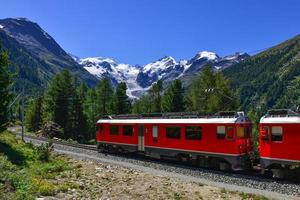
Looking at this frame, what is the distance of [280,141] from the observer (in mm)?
22641

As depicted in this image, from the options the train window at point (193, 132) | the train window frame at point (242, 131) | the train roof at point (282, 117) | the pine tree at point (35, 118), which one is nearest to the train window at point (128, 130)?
the train window at point (193, 132)

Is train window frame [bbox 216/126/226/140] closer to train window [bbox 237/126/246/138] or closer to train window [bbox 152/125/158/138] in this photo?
train window [bbox 237/126/246/138]

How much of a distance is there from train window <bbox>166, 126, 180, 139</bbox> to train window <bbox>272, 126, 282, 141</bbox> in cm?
840

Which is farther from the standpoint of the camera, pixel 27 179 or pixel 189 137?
pixel 189 137

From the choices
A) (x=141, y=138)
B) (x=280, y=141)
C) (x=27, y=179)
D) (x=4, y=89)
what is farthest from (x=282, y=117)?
(x=4, y=89)

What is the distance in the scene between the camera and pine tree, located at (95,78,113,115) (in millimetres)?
79438

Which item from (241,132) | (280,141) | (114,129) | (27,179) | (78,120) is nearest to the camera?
(27,179)

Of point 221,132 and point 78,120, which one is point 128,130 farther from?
point 78,120

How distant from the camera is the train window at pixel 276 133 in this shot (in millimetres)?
22719

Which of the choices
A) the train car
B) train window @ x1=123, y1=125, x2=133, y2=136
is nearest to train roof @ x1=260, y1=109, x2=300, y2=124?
the train car

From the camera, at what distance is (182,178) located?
76.6ft

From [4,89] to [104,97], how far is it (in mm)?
50526

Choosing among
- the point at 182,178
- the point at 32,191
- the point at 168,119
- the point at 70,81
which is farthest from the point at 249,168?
the point at 70,81

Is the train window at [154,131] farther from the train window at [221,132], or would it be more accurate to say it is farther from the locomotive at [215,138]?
the train window at [221,132]
